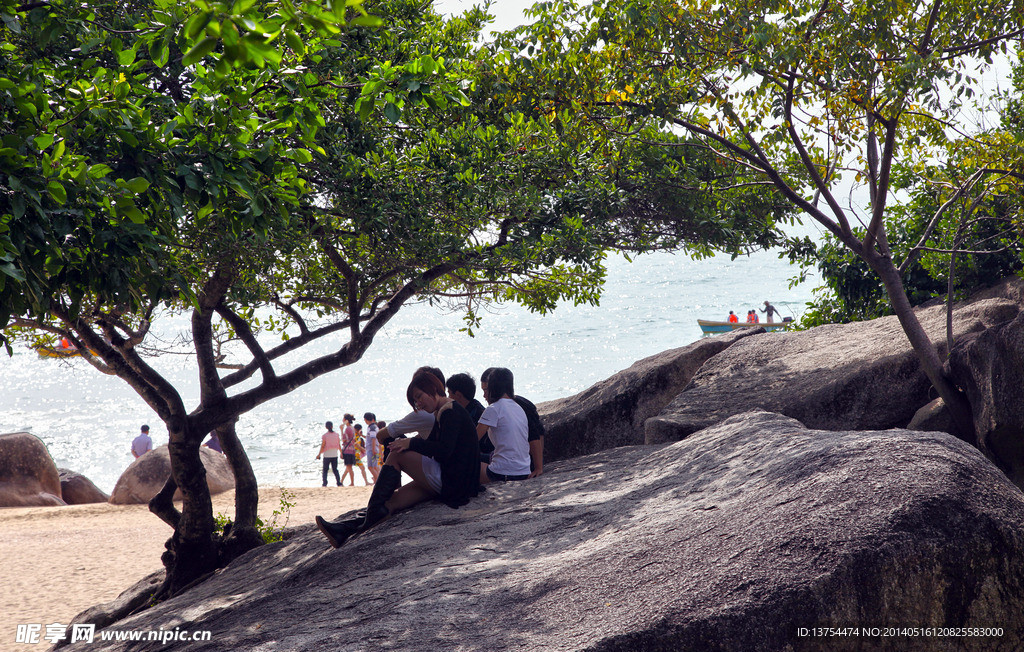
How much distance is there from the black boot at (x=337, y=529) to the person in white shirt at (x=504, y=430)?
129 cm

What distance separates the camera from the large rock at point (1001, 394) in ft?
19.7

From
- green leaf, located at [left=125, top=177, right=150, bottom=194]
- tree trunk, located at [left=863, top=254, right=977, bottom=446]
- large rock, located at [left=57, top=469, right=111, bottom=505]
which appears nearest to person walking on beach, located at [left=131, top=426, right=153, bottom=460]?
large rock, located at [left=57, top=469, right=111, bottom=505]

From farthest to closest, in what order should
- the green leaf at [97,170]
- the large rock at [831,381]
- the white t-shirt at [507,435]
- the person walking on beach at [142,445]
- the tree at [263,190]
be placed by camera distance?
the person walking on beach at [142,445]
the large rock at [831,381]
the white t-shirt at [507,435]
the tree at [263,190]
the green leaf at [97,170]

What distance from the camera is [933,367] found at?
23.6 feet

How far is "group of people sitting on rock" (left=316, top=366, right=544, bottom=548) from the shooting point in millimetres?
6199

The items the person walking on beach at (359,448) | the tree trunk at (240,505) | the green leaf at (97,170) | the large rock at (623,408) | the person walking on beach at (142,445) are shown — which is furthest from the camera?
the person walking on beach at (359,448)

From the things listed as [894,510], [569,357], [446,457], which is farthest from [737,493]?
[569,357]

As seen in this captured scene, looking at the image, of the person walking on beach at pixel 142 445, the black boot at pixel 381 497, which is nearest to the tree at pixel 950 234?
the black boot at pixel 381 497

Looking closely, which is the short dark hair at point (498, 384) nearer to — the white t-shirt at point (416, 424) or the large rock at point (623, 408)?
the white t-shirt at point (416, 424)

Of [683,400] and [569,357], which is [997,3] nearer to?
[683,400]

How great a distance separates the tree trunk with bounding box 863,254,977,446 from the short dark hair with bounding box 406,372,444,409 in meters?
4.76

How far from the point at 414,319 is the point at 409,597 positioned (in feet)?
312

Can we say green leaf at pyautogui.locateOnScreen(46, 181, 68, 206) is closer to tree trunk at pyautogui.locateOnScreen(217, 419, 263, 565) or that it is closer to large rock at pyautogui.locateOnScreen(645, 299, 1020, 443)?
large rock at pyautogui.locateOnScreen(645, 299, 1020, 443)

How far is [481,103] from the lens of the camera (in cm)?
980
